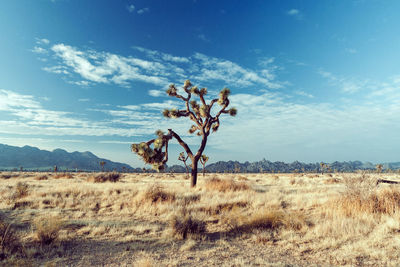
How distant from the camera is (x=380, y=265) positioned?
468 centimetres

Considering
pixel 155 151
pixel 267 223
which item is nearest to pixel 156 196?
pixel 155 151

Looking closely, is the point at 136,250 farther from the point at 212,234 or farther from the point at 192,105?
the point at 192,105

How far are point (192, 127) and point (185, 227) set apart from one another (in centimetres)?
1238

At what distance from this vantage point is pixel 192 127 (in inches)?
740

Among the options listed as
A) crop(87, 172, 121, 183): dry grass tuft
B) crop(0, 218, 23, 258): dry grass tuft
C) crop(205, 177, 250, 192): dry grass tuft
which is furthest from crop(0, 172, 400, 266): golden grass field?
crop(87, 172, 121, 183): dry grass tuft

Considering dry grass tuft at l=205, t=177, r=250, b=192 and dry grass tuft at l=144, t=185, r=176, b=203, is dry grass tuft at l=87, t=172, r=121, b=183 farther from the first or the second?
dry grass tuft at l=144, t=185, r=176, b=203

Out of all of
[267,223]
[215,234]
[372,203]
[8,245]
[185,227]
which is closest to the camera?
[8,245]

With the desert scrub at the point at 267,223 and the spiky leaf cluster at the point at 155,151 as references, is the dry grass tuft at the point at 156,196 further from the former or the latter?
the desert scrub at the point at 267,223

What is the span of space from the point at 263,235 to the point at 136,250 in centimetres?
346

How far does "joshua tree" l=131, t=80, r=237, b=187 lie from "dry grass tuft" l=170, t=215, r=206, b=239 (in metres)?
8.37

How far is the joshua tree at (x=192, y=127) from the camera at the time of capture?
Result: 1519 cm

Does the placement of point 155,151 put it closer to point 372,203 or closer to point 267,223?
point 267,223

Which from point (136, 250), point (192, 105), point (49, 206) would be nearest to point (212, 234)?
point (136, 250)

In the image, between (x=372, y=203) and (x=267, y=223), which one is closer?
(x=267, y=223)
